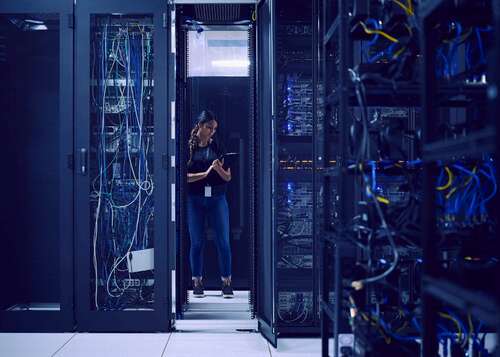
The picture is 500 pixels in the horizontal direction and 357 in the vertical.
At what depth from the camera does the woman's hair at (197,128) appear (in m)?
4.04

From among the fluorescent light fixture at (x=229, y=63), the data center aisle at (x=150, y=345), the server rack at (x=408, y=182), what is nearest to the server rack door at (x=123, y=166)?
the data center aisle at (x=150, y=345)

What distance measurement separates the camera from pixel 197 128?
406 centimetres

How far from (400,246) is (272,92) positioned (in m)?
1.23

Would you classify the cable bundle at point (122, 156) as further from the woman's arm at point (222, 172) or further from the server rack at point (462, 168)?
the server rack at point (462, 168)

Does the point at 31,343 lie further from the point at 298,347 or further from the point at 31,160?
the point at 298,347

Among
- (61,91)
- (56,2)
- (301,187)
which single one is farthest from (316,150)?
(56,2)

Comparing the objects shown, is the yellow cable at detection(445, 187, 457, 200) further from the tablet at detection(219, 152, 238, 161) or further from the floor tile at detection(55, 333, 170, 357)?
the tablet at detection(219, 152, 238, 161)

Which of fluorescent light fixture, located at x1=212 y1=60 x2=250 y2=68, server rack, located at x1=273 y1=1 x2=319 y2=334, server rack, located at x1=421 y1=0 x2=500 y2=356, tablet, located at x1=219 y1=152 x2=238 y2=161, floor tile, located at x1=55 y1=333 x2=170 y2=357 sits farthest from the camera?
fluorescent light fixture, located at x1=212 y1=60 x2=250 y2=68

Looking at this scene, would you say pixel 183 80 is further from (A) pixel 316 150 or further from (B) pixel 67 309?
(B) pixel 67 309

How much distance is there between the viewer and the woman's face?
4035 mm

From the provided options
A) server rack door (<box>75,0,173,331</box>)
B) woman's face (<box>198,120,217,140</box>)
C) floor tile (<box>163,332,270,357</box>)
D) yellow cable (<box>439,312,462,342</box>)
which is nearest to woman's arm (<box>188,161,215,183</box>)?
woman's face (<box>198,120,217,140</box>)

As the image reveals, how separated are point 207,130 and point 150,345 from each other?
1.68 m

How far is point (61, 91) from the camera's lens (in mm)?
3324

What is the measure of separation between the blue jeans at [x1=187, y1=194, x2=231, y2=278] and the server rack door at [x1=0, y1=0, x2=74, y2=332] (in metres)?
1.02
